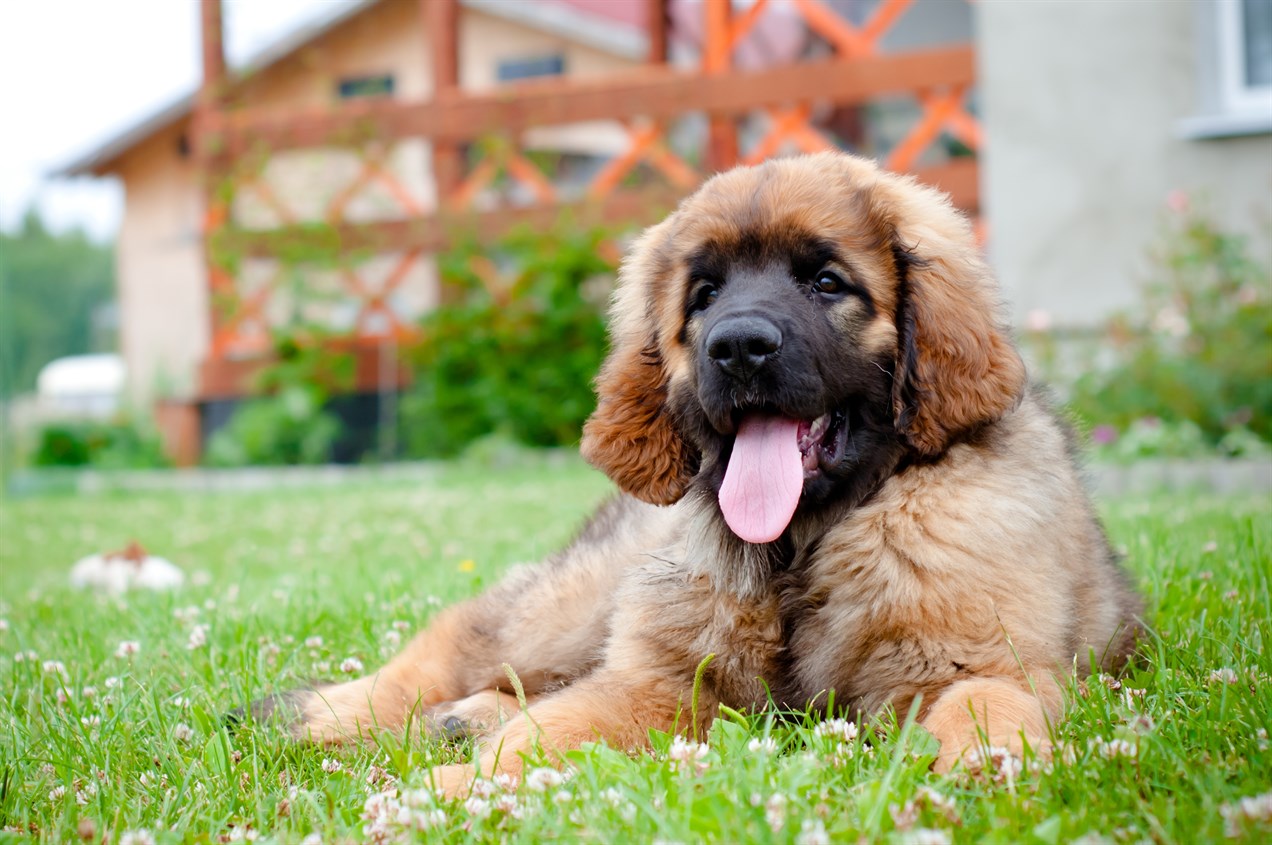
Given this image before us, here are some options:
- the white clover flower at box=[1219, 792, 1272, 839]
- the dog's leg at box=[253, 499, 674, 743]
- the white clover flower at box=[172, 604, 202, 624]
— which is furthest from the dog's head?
the white clover flower at box=[172, 604, 202, 624]

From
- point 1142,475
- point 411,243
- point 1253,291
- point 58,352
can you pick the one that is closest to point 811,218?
point 1142,475

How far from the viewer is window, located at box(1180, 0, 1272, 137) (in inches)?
336

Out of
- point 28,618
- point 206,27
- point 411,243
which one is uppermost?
point 206,27

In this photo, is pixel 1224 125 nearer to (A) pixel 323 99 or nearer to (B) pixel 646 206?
(B) pixel 646 206

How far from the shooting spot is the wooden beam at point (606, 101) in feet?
36.4

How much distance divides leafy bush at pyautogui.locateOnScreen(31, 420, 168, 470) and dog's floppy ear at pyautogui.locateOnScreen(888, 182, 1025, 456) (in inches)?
513

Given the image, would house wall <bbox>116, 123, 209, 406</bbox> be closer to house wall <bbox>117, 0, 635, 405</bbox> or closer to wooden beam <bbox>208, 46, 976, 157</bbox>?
house wall <bbox>117, 0, 635, 405</bbox>

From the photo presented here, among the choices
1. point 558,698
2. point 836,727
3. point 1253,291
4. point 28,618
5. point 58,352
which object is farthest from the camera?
point 58,352

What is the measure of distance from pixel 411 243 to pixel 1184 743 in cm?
1196

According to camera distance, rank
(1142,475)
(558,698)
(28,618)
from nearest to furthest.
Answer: (558,698) < (28,618) < (1142,475)

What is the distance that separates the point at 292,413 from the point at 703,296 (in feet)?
35.9

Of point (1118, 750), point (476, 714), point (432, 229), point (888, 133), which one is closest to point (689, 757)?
point (1118, 750)

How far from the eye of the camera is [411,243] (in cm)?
1345

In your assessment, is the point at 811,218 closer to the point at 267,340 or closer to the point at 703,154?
the point at 703,154
